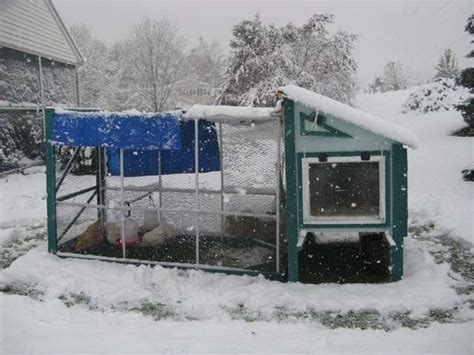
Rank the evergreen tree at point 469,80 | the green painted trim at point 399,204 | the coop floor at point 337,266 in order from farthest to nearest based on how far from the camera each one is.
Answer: the evergreen tree at point 469,80, the coop floor at point 337,266, the green painted trim at point 399,204

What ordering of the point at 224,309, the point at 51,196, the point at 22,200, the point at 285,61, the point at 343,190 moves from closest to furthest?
the point at 224,309, the point at 343,190, the point at 51,196, the point at 22,200, the point at 285,61

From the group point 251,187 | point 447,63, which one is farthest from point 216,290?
point 447,63

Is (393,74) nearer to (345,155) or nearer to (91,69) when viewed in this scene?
(91,69)

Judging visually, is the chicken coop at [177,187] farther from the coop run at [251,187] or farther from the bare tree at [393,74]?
the bare tree at [393,74]

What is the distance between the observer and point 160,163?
895cm

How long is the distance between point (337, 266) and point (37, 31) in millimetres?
16084

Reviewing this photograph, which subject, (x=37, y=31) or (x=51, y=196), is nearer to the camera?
(x=51, y=196)

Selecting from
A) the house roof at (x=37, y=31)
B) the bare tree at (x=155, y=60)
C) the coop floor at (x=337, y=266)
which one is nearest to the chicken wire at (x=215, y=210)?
the coop floor at (x=337, y=266)

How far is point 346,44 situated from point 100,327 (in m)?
22.8

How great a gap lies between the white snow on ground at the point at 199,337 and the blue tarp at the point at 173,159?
3.68 m

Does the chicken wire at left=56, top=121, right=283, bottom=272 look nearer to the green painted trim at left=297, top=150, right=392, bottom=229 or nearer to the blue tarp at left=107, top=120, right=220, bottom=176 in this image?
the blue tarp at left=107, top=120, right=220, bottom=176

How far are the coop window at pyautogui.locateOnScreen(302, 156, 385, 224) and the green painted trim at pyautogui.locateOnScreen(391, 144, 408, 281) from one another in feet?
0.61

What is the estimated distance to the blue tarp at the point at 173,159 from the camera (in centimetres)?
848

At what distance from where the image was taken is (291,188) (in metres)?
6.67
